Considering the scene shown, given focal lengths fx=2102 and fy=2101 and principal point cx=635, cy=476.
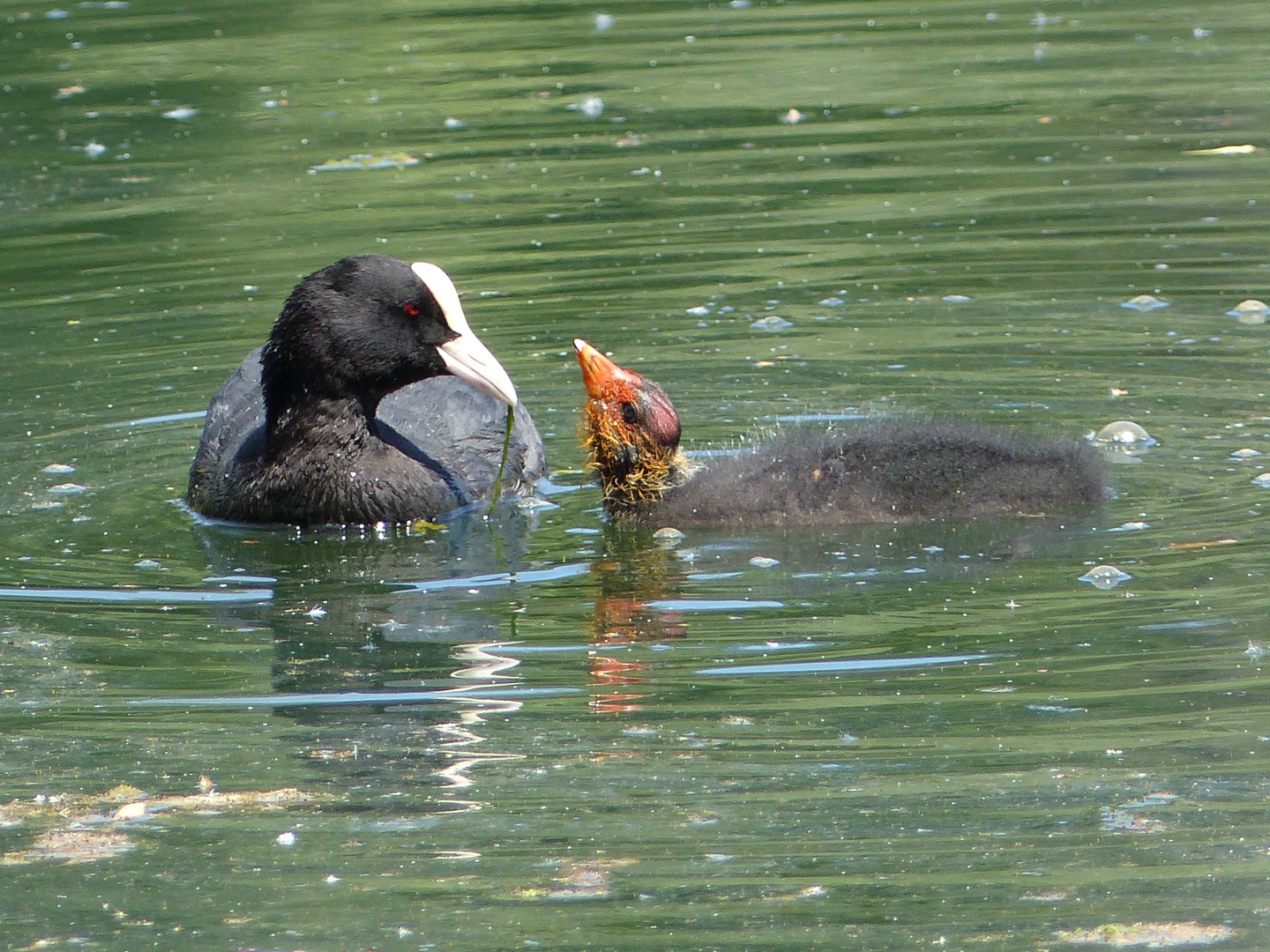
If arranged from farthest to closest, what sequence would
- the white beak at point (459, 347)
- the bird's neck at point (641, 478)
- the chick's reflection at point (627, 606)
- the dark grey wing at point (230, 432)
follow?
the dark grey wing at point (230, 432), the white beak at point (459, 347), the bird's neck at point (641, 478), the chick's reflection at point (627, 606)

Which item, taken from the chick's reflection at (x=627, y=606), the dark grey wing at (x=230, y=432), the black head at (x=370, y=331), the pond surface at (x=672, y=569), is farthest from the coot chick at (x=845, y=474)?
the dark grey wing at (x=230, y=432)

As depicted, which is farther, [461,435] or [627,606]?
[461,435]

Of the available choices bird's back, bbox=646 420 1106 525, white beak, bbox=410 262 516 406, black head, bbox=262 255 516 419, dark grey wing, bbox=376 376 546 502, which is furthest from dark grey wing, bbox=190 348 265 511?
bird's back, bbox=646 420 1106 525

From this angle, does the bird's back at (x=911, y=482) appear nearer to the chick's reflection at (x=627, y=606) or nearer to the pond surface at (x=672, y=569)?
the pond surface at (x=672, y=569)

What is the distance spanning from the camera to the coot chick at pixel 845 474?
24.5ft

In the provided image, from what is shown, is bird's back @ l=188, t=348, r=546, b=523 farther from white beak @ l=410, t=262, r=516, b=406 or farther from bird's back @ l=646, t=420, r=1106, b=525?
bird's back @ l=646, t=420, r=1106, b=525

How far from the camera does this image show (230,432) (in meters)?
8.69

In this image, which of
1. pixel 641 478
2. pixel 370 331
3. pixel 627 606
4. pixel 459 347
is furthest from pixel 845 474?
pixel 370 331

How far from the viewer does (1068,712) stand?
5.45 metres

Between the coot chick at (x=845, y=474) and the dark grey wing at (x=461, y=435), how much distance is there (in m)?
0.84

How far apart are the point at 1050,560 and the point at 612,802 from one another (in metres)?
2.46

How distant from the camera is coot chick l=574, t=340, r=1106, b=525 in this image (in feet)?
24.5

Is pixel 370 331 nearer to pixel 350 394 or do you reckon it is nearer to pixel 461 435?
pixel 350 394

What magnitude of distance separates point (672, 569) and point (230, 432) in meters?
2.40
